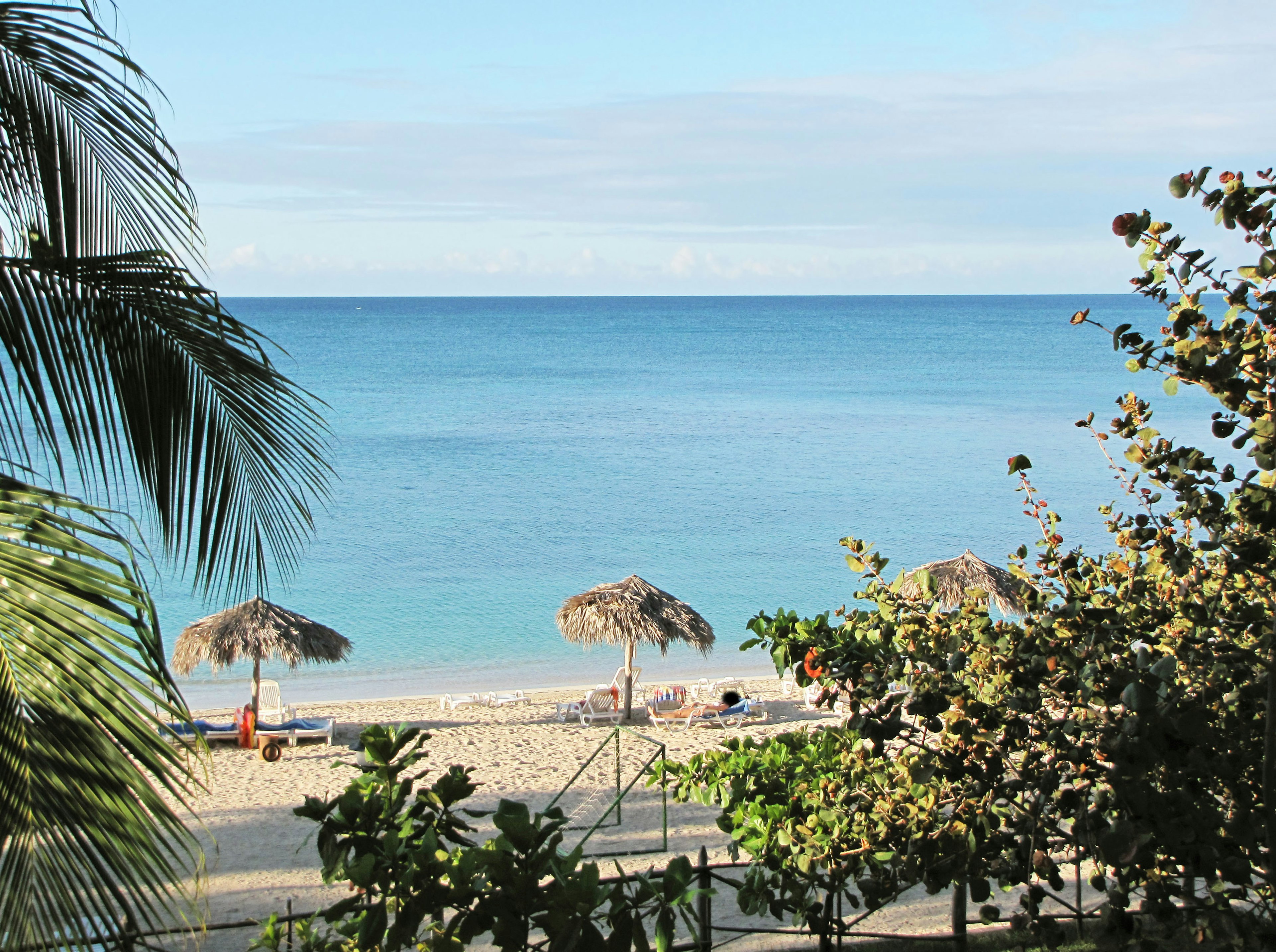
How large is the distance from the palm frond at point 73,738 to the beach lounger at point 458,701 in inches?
577

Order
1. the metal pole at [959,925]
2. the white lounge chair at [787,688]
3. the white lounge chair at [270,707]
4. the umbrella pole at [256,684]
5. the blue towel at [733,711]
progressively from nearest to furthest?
the metal pole at [959,925] < the umbrella pole at [256,684] < the white lounge chair at [270,707] < the blue towel at [733,711] < the white lounge chair at [787,688]

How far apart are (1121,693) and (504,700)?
14.2 meters

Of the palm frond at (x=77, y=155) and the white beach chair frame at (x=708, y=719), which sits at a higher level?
the palm frond at (x=77, y=155)

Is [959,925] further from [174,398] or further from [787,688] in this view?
[787,688]

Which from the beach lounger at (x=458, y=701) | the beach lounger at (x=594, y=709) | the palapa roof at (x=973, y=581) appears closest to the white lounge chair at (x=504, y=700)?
the beach lounger at (x=458, y=701)

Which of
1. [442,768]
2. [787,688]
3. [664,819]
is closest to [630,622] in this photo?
[787,688]

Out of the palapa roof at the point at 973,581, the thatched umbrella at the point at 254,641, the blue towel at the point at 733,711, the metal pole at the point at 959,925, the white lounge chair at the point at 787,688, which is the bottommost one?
the metal pole at the point at 959,925

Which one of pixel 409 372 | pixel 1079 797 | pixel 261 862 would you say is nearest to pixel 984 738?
pixel 1079 797

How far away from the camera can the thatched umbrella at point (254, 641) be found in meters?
14.0

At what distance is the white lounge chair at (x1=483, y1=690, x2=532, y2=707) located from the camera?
16094mm

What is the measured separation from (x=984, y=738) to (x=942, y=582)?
42.7 feet

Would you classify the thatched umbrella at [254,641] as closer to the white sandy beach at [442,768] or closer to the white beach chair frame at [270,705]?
the white beach chair frame at [270,705]

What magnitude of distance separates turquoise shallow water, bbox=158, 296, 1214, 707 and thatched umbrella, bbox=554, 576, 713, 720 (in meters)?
4.33

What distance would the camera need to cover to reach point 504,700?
16141 millimetres
